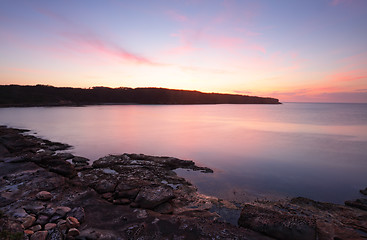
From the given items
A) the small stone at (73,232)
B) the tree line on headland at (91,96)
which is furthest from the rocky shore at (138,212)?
the tree line on headland at (91,96)

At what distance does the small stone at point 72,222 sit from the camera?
19.0 ft

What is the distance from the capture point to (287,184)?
36.2 ft

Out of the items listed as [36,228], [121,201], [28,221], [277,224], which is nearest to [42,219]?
[28,221]

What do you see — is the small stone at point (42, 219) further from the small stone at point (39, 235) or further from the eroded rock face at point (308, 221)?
the eroded rock face at point (308, 221)

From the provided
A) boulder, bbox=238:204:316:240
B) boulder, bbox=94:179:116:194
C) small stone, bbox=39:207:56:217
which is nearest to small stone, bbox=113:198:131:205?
boulder, bbox=94:179:116:194

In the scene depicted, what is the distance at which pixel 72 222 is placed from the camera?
19.3ft

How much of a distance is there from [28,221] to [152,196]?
412cm

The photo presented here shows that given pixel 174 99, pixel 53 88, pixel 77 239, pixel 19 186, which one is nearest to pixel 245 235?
pixel 77 239

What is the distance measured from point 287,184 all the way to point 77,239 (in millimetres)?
11023

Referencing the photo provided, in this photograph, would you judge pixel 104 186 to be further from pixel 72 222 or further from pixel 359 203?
pixel 359 203

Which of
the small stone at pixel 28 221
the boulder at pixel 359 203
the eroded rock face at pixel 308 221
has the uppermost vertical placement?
the small stone at pixel 28 221

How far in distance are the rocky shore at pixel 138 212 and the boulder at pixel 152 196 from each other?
37mm

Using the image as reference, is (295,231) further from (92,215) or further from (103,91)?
(103,91)

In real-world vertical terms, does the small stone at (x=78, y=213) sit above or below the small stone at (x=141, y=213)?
above
